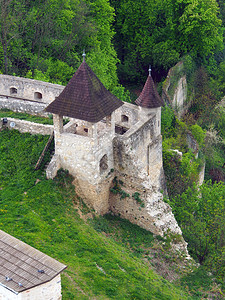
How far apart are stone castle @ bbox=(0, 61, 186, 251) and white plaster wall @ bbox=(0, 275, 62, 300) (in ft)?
30.5

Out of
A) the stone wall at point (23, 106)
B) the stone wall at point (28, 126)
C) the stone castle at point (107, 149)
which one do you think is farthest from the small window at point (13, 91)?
the stone wall at point (28, 126)

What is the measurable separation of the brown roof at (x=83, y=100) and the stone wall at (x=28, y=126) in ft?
9.16

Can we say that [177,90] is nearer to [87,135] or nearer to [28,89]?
[28,89]

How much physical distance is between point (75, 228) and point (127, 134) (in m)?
6.59

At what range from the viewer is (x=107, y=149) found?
2906 centimetres

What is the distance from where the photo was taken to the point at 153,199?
2948 cm

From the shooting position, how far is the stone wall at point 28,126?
30.4 m

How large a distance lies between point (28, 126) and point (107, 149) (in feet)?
16.3

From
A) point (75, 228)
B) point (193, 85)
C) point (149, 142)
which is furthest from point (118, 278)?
point (193, 85)

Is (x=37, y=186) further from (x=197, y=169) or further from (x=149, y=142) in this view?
(x=197, y=169)

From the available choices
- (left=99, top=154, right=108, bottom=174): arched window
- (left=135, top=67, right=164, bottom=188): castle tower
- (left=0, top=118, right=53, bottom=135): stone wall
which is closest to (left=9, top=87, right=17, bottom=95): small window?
(left=0, top=118, right=53, bottom=135): stone wall

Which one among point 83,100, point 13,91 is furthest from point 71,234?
point 13,91

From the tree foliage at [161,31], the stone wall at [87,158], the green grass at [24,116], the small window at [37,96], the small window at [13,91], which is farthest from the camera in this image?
the tree foliage at [161,31]

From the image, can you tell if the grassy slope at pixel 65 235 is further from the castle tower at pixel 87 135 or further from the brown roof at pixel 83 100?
the brown roof at pixel 83 100
